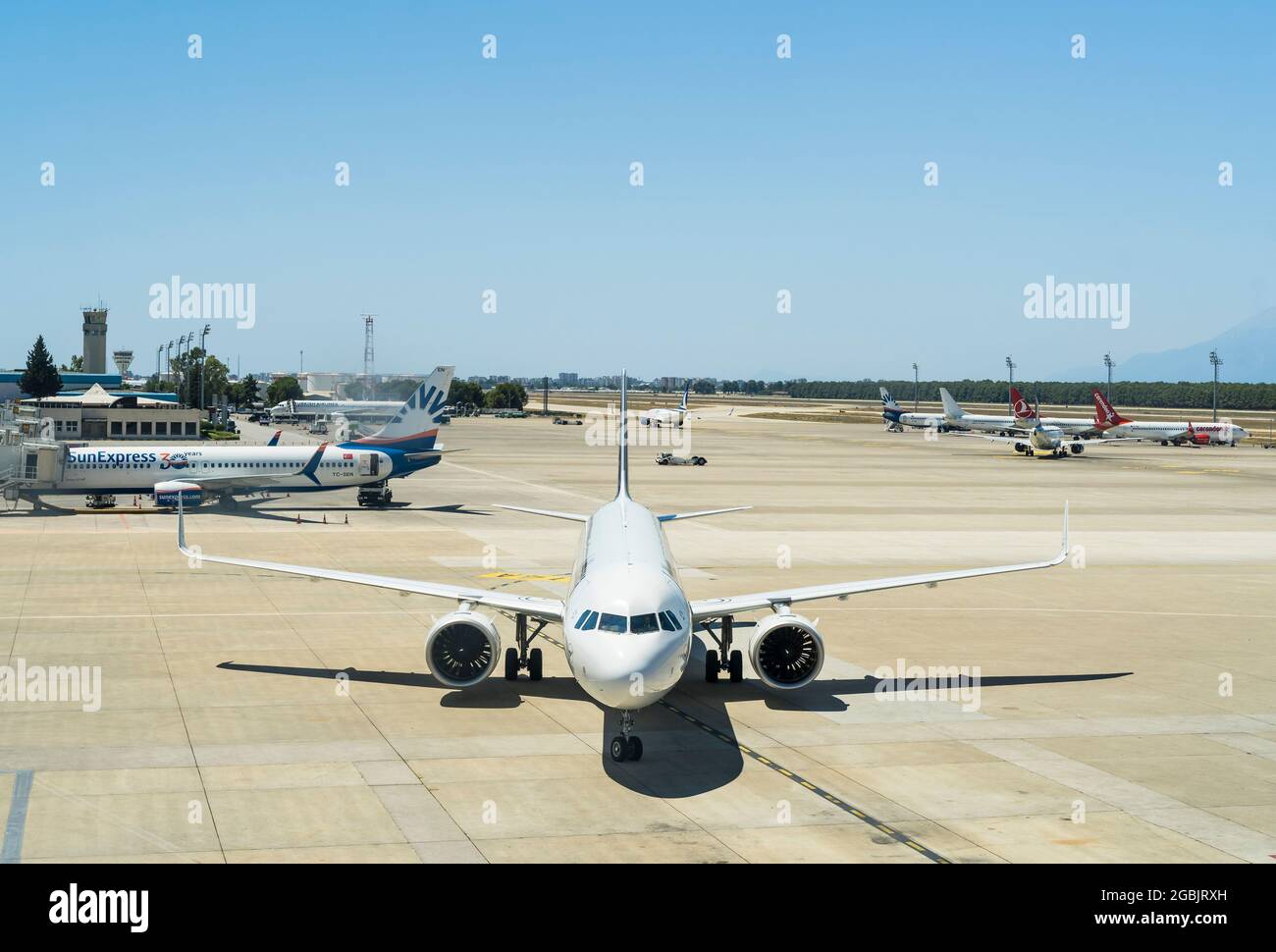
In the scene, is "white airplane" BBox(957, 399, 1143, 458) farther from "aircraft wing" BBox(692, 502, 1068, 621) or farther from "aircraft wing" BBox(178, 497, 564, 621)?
"aircraft wing" BBox(178, 497, 564, 621)

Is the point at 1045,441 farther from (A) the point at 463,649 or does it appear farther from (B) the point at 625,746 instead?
(B) the point at 625,746

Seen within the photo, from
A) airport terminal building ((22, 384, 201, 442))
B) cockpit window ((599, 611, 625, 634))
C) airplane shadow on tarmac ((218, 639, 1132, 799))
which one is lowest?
airplane shadow on tarmac ((218, 639, 1132, 799))

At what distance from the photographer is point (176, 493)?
66.3 m

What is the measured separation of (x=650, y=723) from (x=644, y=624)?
4016 mm

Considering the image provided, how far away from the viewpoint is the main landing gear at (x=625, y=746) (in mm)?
22016

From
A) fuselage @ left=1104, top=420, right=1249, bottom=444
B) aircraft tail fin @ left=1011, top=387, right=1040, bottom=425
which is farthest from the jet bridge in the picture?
fuselage @ left=1104, top=420, right=1249, bottom=444

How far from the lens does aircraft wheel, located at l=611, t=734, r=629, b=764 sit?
2202 centimetres

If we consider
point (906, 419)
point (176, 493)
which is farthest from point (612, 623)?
point (906, 419)

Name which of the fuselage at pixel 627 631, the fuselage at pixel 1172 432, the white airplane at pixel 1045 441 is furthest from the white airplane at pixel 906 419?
the fuselage at pixel 627 631

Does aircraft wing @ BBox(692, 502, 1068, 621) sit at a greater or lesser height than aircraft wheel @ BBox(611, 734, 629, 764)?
greater

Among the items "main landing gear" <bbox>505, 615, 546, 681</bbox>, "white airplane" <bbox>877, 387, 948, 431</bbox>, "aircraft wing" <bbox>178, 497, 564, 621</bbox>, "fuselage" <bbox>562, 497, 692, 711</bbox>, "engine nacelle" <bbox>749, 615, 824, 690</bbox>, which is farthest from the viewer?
"white airplane" <bbox>877, 387, 948, 431</bbox>

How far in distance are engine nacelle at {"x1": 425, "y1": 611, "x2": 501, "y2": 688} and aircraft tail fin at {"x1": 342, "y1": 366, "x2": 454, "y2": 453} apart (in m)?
46.4

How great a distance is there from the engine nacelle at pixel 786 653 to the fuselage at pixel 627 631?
10.1ft

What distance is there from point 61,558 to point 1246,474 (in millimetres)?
95192
